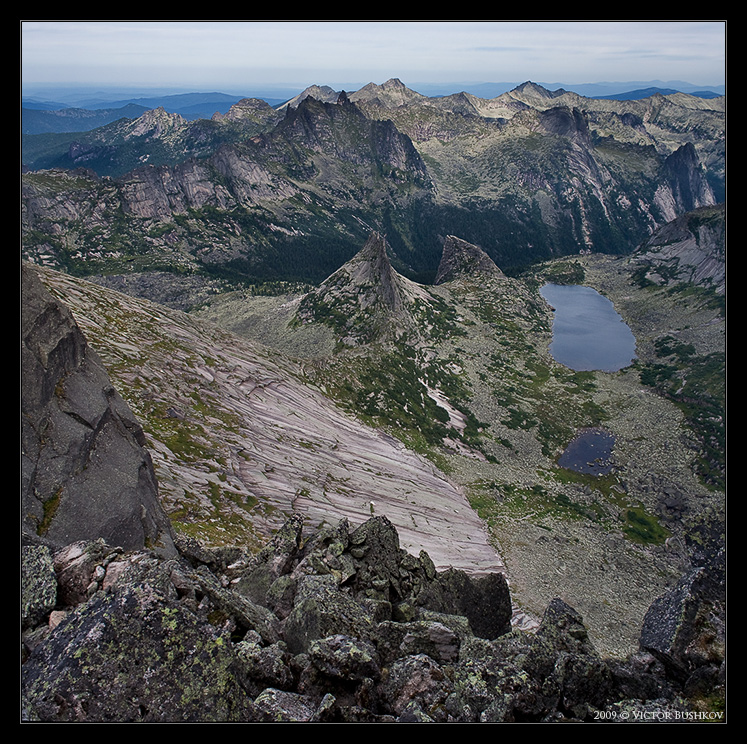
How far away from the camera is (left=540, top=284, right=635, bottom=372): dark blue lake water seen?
459ft

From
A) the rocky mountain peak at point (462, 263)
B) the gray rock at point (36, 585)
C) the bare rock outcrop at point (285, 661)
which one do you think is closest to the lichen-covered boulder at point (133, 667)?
the bare rock outcrop at point (285, 661)

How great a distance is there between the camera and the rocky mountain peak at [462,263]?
175875mm

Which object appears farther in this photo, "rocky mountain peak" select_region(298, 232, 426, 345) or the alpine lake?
"rocky mountain peak" select_region(298, 232, 426, 345)

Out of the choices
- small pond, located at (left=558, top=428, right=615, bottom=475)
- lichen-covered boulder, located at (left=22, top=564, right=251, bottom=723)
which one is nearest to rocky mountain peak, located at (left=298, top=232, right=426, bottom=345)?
small pond, located at (left=558, top=428, right=615, bottom=475)

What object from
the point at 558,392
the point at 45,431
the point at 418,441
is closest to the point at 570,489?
the point at 418,441

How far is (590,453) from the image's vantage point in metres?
92.2

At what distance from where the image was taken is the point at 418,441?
79.1m

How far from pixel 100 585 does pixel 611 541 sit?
6351cm

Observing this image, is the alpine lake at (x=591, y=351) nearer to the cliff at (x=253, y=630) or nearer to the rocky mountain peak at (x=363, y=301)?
the rocky mountain peak at (x=363, y=301)

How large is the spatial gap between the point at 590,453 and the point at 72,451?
294 ft

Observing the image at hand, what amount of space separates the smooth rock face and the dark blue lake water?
127m

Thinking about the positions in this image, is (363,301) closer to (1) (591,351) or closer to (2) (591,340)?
(1) (591,351)

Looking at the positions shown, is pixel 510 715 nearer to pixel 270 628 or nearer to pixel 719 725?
pixel 719 725

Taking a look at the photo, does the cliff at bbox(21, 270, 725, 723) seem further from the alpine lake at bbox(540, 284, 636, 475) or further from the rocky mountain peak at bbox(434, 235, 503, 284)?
the rocky mountain peak at bbox(434, 235, 503, 284)
